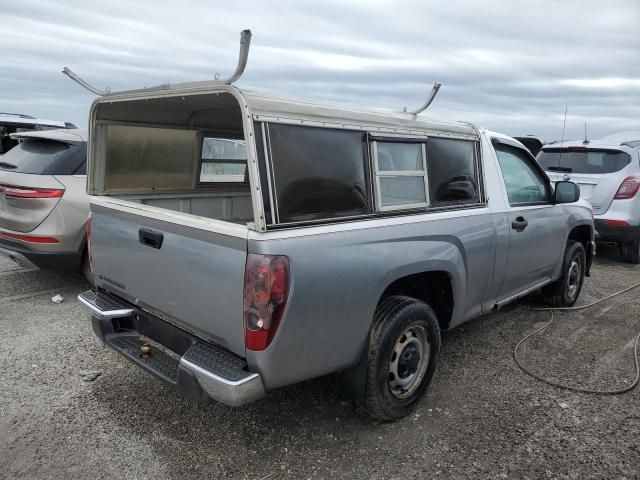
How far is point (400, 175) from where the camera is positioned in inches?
130

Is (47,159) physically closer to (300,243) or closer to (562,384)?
(300,243)

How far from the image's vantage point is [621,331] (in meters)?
5.04

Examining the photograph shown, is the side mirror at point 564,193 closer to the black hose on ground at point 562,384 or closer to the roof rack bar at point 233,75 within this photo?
the black hose on ground at point 562,384

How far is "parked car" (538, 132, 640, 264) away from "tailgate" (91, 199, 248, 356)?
6916 mm

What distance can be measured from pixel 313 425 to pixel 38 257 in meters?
3.60

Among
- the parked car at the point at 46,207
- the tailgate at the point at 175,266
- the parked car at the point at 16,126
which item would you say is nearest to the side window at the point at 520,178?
the tailgate at the point at 175,266

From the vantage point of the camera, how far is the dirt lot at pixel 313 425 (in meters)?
2.88

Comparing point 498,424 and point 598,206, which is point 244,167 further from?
point 598,206

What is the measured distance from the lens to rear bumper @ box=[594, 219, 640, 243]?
7605mm

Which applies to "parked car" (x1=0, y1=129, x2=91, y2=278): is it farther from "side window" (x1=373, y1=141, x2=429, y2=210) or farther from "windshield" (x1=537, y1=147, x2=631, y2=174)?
"windshield" (x1=537, y1=147, x2=631, y2=174)

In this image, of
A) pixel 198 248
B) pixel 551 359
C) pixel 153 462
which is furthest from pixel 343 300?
pixel 551 359

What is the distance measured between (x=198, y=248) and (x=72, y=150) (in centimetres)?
366

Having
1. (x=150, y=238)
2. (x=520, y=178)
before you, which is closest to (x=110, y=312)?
(x=150, y=238)

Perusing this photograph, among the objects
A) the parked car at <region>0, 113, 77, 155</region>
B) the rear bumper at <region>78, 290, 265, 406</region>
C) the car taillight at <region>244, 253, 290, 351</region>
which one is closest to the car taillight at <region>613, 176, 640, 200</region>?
the car taillight at <region>244, 253, 290, 351</region>
